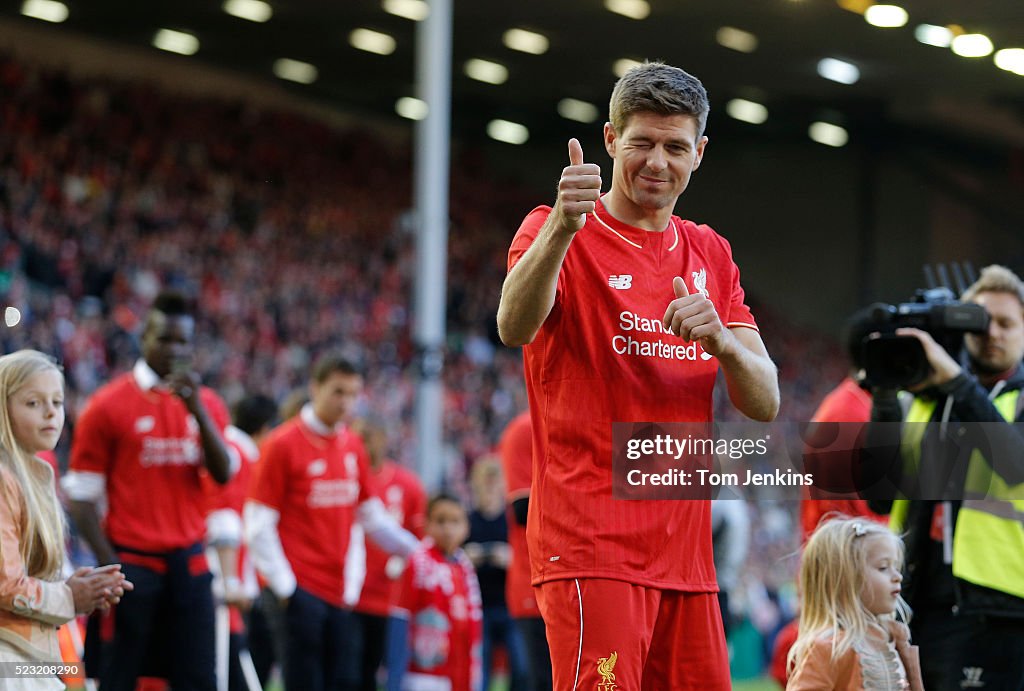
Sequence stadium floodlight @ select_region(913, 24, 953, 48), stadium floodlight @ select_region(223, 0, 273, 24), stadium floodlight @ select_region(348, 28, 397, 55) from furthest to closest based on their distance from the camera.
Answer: stadium floodlight @ select_region(348, 28, 397, 55) → stadium floodlight @ select_region(223, 0, 273, 24) → stadium floodlight @ select_region(913, 24, 953, 48)

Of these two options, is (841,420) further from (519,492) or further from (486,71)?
(486,71)

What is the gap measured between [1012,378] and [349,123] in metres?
23.8

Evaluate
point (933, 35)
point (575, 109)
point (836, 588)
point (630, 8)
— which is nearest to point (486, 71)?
point (575, 109)

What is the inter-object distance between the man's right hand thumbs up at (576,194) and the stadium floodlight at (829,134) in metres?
12.9

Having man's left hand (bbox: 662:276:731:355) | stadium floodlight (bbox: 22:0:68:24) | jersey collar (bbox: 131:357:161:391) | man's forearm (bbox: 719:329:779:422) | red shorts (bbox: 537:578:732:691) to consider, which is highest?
stadium floodlight (bbox: 22:0:68:24)

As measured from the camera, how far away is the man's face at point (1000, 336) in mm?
5062

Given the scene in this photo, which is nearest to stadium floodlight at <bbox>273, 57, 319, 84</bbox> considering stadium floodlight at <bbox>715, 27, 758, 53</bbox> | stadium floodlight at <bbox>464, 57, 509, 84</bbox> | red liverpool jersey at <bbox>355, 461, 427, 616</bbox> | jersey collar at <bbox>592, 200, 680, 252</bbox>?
stadium floodlight at <bbox>464, 57, 509, 84</bbox>

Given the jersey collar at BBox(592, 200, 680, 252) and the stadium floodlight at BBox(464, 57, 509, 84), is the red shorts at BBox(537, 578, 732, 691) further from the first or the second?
the stadium floodlight at BBox(464, 57, 509, 84)

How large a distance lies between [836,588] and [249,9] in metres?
19.1

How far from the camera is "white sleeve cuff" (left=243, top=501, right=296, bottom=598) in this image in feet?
26.0

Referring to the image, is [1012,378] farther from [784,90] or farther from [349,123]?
[349,123]

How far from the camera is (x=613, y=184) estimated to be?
3.69 m

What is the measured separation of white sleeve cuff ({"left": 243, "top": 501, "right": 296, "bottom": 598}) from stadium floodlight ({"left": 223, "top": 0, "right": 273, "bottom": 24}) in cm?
1476

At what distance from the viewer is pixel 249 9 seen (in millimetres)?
21859
